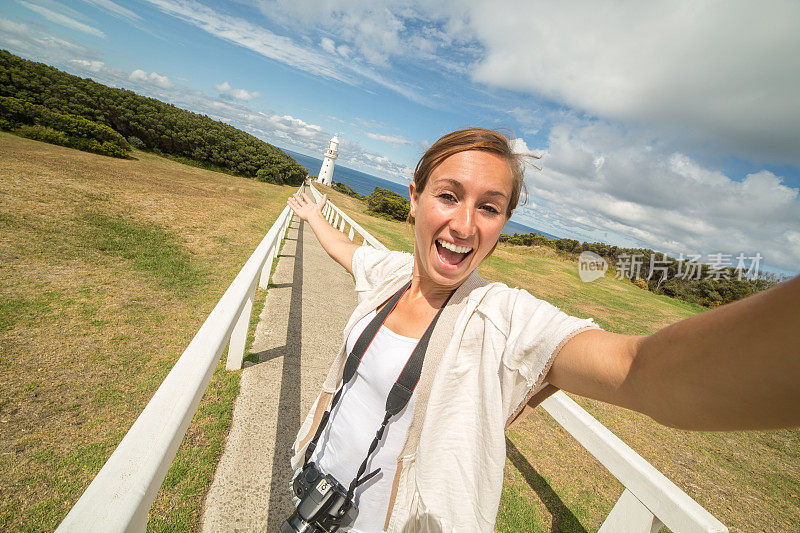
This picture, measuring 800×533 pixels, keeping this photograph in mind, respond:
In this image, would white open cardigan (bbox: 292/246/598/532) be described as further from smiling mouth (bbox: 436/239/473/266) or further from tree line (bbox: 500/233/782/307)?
tree line (bbox: 500/233/782/307)

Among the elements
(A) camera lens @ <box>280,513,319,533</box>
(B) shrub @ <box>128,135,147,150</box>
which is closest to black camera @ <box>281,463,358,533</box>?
(A) camera lens @ <box>280,513,319,533</box>

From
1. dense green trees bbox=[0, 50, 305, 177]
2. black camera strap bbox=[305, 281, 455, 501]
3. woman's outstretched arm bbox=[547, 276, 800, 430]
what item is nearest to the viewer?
woman's outstretched arm bbox=[547, 276, 800, 430]

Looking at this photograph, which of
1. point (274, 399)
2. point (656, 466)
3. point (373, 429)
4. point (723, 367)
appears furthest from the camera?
point (656, 466)

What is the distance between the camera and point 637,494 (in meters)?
1.65

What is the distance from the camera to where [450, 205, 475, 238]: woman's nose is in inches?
55.3

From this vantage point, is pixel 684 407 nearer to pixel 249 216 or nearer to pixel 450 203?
pixel 450 203

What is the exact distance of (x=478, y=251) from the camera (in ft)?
4.78

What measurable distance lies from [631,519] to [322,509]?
5.36ft

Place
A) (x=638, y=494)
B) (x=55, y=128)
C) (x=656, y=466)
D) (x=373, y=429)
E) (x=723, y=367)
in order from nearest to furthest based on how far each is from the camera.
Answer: (x=723, y=367), (x=373, y=429), (x=638, y=494), (x=656, y=466), (x=55, y=128)

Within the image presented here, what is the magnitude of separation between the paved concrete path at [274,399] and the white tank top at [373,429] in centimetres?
103

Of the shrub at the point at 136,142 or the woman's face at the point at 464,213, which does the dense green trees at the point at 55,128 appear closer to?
the shrub at the point at 136,142

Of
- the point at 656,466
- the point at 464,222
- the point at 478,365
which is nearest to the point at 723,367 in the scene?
the point at 478,365

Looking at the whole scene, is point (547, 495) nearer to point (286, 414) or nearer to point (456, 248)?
point (286, 414)

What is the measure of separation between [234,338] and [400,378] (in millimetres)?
2562
